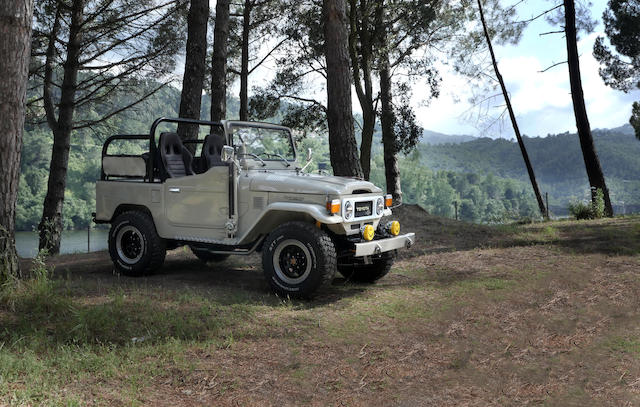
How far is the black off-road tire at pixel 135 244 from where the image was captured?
769 cm

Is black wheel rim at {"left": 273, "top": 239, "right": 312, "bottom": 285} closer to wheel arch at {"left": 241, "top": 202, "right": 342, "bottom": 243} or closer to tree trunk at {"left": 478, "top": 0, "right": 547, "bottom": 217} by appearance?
wheel arch at {"left": 241, "top": 202, "right": 342, "bottom": 243}

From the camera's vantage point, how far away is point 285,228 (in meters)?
6.48

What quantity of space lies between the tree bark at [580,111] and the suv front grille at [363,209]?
→ 12179 millimetres

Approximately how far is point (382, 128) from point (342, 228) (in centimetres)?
1370

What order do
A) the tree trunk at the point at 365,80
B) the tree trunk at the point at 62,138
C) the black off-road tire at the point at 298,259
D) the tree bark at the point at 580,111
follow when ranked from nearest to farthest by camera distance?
the black off-road tire at the point at 298,259
the tree trunk at the point at 62,138
the tree bark at the point at 580,111
the tree trunk at the point at 365,80

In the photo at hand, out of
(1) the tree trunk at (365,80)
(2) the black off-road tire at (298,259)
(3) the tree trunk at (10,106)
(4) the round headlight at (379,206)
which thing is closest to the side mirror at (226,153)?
(2) the black off-road tire at (298,259)

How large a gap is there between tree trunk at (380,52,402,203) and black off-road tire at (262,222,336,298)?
12808 mm

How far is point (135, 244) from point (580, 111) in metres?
14.4

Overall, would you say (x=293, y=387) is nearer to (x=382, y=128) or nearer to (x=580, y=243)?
(x=580, y=243)

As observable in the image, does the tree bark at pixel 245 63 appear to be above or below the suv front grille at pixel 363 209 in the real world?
above

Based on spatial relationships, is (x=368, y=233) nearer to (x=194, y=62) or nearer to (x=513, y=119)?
(x=194, y=62)

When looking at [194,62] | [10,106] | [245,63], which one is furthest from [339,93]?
[245,63]

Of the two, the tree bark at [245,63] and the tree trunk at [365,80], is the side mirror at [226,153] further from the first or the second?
the tree bark at [245,63]

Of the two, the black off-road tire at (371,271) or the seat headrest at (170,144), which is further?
the seat headrest at (170,144)
